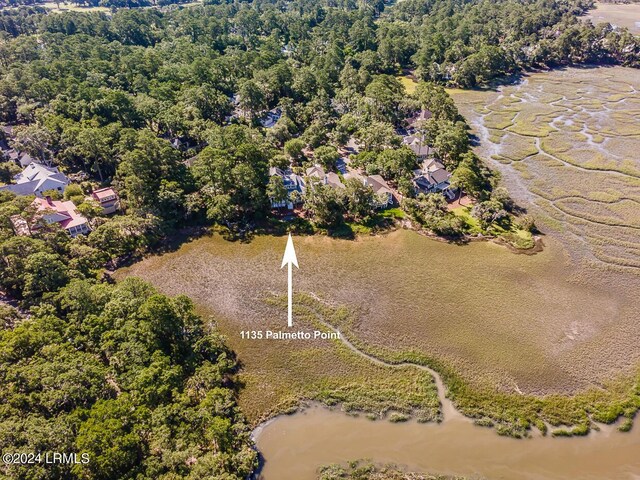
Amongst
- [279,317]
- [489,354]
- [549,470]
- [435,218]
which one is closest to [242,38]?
[435,218]

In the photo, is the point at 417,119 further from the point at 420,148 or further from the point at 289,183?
the point at 289,183

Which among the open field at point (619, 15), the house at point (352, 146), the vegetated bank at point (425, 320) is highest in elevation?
the open field at point (619, 15)

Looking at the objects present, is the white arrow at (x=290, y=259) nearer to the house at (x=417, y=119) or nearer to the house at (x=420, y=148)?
the house at (x=420, y=148)

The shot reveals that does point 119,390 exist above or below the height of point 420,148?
below

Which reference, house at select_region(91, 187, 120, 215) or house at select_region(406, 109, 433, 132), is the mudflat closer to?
house at select_region(91, 187, 120, 215)

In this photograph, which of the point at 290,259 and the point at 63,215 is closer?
the point at 290,259

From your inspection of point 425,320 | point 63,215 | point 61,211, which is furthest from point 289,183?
point 61,211

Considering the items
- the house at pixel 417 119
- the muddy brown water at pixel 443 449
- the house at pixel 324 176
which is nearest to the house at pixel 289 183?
the house at pixel 324 176
